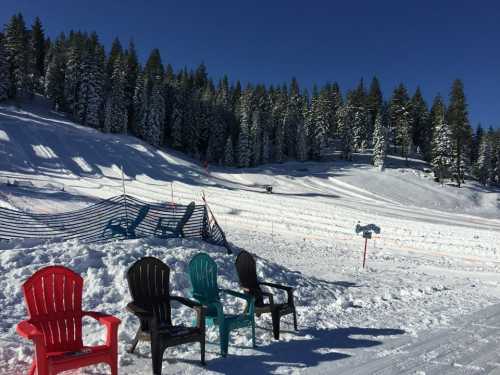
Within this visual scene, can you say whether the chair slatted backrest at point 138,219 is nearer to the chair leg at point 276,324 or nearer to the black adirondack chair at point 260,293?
the black adirondack chair at point 260,293

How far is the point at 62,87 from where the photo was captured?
65.6 m

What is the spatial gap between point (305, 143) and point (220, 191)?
44414mm

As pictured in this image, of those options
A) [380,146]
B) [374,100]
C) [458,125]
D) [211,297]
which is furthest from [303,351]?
[374,100]

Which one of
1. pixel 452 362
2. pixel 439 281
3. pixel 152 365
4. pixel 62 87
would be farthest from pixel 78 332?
pixel 62 87

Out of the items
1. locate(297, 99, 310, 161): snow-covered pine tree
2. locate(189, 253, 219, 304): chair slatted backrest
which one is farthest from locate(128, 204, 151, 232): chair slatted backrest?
locate(297, 99, 310, 161): snow-covered pine tree

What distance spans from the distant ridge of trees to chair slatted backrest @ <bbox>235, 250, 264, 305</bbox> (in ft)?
178

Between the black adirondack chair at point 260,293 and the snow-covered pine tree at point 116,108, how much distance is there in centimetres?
5616

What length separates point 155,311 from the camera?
202 inches

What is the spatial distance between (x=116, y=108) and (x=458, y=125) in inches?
1921

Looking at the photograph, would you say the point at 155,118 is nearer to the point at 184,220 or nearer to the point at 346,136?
the point at 346,136

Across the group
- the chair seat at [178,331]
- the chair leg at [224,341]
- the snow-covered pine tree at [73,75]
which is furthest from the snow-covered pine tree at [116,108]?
the chair seat at [178,331]

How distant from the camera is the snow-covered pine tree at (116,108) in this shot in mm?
58719

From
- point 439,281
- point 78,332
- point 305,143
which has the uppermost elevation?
point 305,143

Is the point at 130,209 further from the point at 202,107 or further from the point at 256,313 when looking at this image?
the point at 202,107
